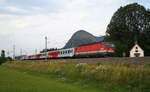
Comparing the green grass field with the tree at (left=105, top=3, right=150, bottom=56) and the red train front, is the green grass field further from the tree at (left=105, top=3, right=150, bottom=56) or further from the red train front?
the tree at (left=105, top=3, right=150, bottom=56)

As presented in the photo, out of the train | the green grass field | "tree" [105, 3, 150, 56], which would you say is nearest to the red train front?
the train

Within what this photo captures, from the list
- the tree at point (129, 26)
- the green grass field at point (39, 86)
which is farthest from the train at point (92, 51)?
the green grass field at point (39, 86)

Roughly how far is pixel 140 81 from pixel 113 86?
72.4 inches

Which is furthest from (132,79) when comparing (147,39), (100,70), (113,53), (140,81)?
(147,39)

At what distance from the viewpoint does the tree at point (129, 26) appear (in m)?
68.8

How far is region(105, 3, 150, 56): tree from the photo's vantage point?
68762 millimetres

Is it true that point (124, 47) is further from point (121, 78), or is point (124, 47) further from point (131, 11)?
point (121, 78)

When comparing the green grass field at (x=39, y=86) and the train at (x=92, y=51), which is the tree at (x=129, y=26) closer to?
the train at (x=92, y=51)

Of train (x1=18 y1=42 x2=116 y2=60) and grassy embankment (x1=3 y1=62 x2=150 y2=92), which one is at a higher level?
train (x1=18 y1=42 x2=116 y2=60)

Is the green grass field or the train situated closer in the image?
the green grass field

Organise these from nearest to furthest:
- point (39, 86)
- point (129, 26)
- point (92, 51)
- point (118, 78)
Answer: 1. point (39, 86)
2. point (118, 78)
3. point (92, 51)
4. point (129, 26)

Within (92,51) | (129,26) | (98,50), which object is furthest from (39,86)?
(129,26)

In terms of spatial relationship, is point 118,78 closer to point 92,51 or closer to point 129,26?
point 92,51

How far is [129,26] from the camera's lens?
71.9 metres
